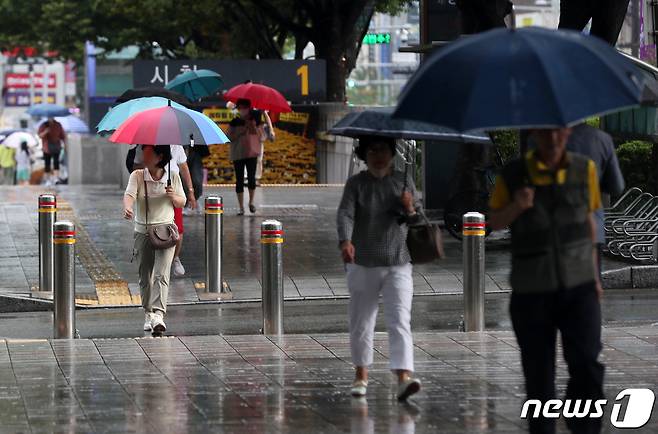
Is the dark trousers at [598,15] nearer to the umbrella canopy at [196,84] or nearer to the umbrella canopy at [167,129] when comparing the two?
the umbrella canopy at [167,129]

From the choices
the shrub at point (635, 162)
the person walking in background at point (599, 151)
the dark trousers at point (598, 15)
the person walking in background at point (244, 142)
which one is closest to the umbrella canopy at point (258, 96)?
the person walking in background at point (244, 142)

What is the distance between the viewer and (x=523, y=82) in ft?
23.1

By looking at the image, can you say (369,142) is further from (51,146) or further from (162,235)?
(51,146)

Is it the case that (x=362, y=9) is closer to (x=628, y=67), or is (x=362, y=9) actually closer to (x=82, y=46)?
(x=82, y=46)

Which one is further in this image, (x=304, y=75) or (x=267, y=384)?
(x=304, y=75)

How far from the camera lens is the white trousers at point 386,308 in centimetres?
919

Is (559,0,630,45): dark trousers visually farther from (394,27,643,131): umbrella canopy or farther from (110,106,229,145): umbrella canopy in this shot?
(394,27,643,131): umbrella canopy

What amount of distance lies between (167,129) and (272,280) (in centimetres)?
157

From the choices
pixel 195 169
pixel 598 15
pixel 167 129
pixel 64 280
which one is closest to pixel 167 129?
pixel 167 129

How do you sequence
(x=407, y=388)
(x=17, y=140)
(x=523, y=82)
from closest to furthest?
(x=523, y=82) → (x=407, y=388) → (x=17, y=140)

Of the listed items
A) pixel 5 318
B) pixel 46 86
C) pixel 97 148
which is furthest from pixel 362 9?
pixel 46 86

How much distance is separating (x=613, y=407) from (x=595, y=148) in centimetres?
156

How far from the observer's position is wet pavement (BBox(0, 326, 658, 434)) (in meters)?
8.59

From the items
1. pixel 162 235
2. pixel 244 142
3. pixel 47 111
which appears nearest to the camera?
pixel 162 235
